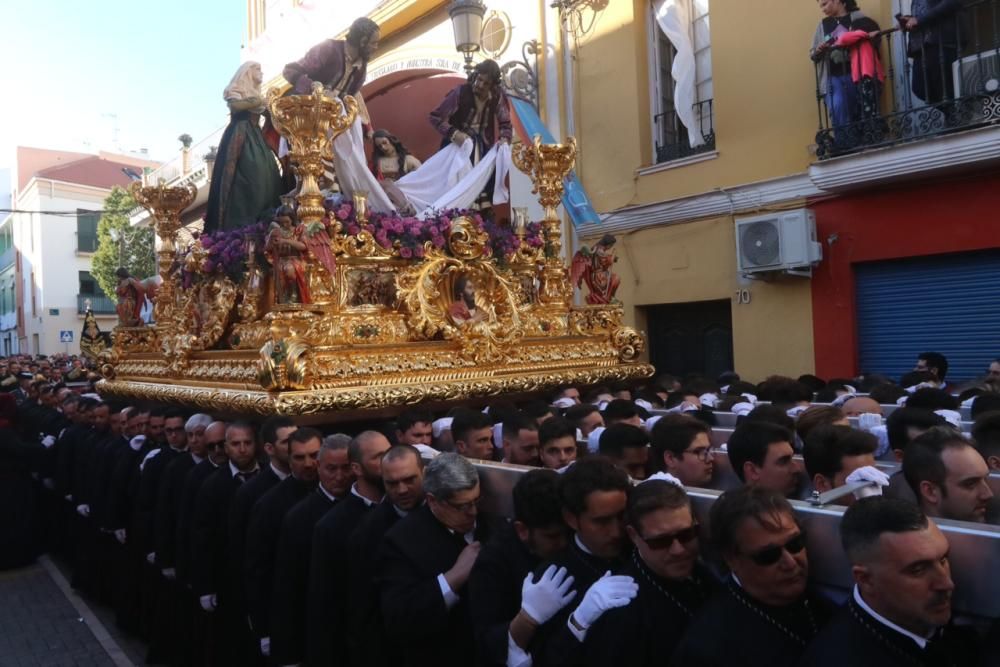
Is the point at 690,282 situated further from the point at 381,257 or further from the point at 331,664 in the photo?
the point at 331,664

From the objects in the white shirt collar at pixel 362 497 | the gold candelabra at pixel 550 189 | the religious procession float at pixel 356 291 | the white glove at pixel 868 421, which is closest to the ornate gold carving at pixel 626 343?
the religious procession float at pixel 356 291

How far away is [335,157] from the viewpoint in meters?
6.65

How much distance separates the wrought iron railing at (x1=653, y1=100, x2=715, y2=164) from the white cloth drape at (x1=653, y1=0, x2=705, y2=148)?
7cm

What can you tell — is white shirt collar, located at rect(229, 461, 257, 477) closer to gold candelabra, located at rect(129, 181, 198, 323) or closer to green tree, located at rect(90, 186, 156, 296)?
gold candelabra, located at rect(129, 181, 198, 323)

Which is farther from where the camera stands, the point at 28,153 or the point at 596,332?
the point at 28,153

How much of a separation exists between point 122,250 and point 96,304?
34.5ft

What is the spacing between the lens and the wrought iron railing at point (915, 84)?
7.12m

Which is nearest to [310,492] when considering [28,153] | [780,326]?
[780,326]

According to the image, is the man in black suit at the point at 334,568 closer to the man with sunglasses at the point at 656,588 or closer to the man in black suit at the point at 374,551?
the man in black suit at the point at 374,551

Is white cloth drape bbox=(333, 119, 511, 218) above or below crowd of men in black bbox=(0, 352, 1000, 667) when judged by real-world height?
above

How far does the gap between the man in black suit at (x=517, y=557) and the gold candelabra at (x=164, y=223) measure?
19.1ft

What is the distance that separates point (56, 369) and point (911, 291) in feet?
51.7

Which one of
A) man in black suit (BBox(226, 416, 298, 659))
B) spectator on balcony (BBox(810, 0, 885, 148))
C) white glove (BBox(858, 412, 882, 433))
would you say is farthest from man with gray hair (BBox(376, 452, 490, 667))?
spectator on balcony (BBox(810, 0, 885, 148))

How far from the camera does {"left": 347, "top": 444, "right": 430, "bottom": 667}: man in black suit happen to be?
322 centimetres
